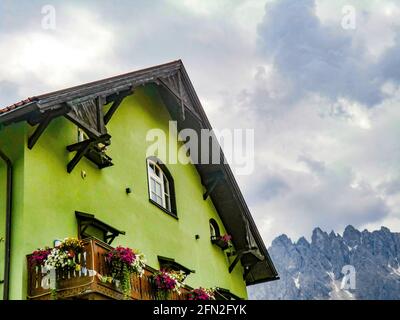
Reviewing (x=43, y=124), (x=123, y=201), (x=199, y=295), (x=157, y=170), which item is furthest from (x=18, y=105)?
(x=157, y=170)

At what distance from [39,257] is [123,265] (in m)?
1.73

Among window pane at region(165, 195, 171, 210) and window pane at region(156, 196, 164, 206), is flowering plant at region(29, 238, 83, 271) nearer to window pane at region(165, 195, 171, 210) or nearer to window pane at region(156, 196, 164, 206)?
window pane at region(156, 196, 164, 206)

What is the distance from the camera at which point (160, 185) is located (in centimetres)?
2067

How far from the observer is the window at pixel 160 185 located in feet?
65.8

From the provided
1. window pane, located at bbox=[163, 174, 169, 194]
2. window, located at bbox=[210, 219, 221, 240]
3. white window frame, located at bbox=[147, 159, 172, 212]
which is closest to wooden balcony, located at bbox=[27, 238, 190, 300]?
white window frame, located at bbox=[147, 159, 172, 212]

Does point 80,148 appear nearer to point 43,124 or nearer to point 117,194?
point 43,124

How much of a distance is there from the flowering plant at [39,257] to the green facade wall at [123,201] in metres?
0.23

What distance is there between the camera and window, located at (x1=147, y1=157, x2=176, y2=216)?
20047mm

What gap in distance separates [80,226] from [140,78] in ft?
15.6

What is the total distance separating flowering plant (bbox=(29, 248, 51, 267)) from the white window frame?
20.2ft

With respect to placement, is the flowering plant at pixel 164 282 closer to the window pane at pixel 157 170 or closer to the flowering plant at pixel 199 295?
the flowering plant at pixel 199 295
